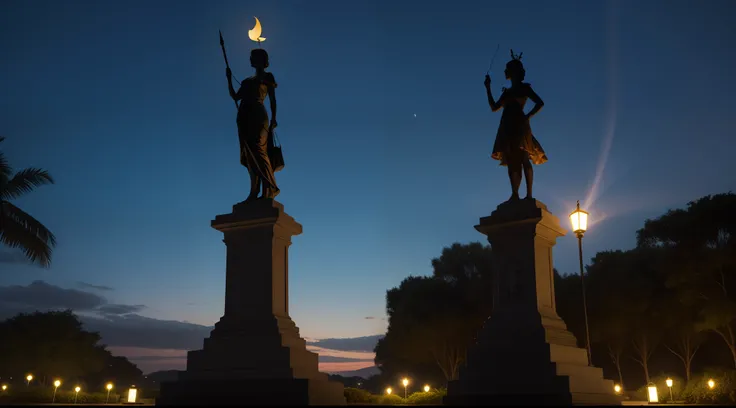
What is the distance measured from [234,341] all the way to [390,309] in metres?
38.7

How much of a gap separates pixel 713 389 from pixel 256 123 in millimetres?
27349

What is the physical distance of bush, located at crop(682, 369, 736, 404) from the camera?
29.5 meters

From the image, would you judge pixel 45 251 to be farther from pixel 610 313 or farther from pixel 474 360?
pixel 610 313

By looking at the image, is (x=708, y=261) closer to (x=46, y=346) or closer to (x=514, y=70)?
(x=514, y=70)

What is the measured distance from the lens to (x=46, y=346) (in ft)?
188

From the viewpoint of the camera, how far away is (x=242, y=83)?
48.5 ft

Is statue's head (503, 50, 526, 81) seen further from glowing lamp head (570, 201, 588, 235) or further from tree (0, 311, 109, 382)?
tree (0, 311, 109, 382)

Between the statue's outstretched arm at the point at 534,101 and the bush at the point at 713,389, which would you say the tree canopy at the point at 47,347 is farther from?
the statue's outstretched arm at the point at 534,101

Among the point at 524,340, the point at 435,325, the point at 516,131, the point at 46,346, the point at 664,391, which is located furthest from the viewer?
the point at 46,346

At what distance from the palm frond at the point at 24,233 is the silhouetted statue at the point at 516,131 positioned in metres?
17.3

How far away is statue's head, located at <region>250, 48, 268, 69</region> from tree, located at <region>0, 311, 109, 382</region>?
50.5 meters

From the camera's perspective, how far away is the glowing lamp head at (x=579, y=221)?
50.4 ft

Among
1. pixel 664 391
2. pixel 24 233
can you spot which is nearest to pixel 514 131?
pixel 24 233

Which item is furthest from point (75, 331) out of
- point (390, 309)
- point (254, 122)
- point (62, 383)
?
point (254, 122)
